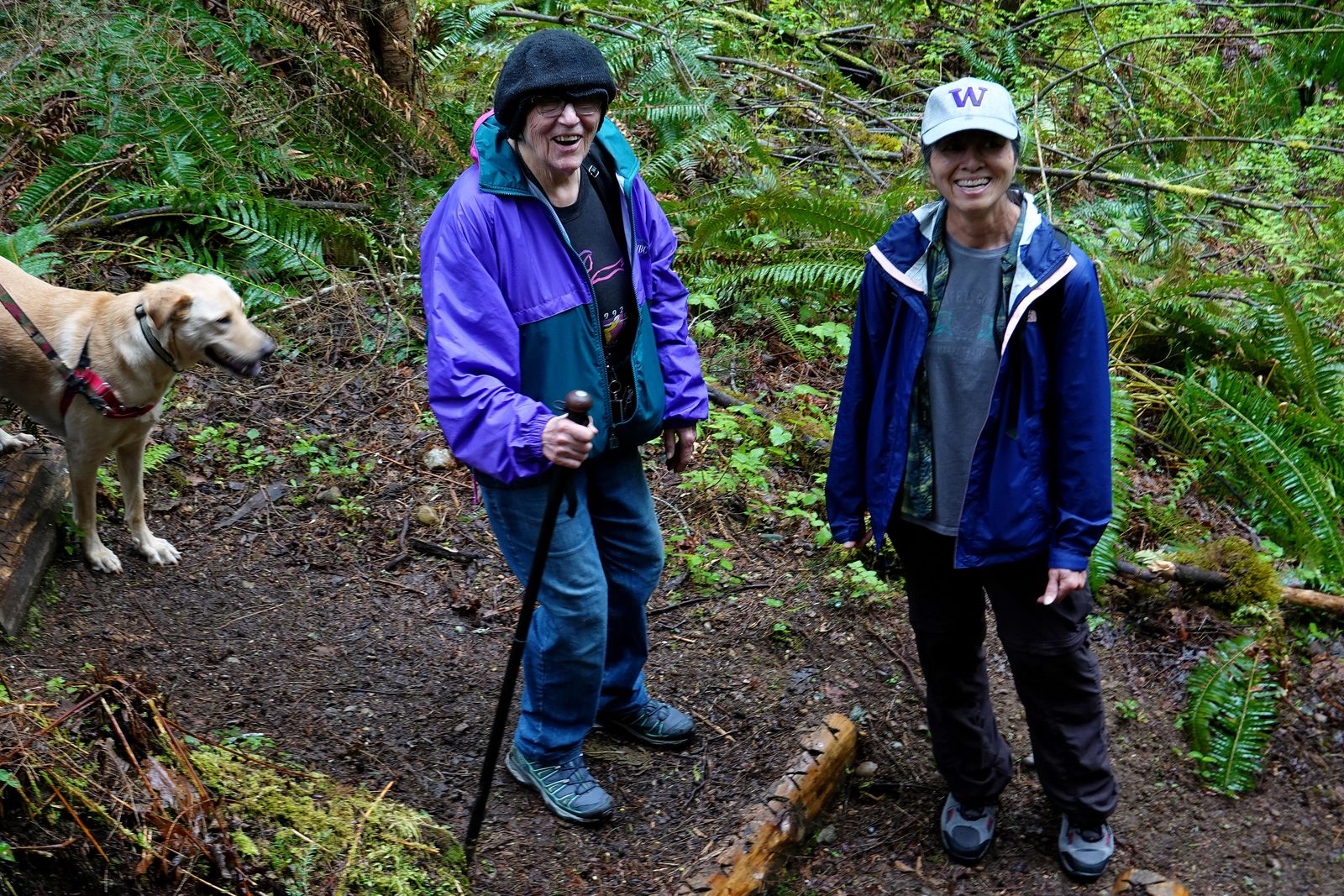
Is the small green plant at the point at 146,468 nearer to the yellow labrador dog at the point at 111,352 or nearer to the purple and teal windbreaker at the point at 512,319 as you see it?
the yellow labrador dog at the point at 111,352

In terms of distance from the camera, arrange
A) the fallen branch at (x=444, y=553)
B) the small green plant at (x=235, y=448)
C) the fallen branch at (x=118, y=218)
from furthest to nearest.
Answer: the fallen branch at (x=118, y=218) → the small green plant at (x=235, y=448) → the fallen branch at (x=444, y=553)

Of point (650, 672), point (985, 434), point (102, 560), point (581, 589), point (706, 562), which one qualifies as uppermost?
point (985, 434)

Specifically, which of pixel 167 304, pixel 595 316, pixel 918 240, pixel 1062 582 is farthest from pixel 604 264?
pixel 167 304

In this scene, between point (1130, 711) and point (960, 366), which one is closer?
point (960, 366)

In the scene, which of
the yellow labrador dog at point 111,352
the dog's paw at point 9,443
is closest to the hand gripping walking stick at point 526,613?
the yellow labrador dog at point 111,352

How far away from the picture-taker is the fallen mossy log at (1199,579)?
187 inches

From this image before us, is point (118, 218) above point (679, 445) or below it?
above

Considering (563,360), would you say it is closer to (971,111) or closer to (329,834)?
(971,111)

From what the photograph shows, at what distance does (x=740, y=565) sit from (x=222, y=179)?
4.14 m

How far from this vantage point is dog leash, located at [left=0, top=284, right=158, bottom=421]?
418 cm

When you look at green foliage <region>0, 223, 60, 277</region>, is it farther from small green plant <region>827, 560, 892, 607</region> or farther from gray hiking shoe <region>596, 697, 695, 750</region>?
small green plant <region>827, 560, 892, 607</region>

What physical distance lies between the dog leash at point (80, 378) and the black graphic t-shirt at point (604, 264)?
2.37 m

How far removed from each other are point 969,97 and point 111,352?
140 inches

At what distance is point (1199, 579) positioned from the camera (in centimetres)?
482
